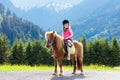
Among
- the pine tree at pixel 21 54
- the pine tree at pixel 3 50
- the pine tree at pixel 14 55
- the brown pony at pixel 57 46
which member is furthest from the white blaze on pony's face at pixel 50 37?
the pine tree at pixel 14 55

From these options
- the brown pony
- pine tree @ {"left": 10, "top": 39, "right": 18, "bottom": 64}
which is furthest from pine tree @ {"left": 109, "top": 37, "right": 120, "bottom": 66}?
the brown pony

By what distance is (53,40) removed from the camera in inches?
812

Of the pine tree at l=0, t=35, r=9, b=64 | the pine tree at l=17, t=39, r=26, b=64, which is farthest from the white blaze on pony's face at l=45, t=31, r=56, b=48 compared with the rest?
the pine tree at l=17, t=39, r=26, b=64

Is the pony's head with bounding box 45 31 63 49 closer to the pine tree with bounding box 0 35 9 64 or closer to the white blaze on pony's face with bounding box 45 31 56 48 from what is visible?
the white blaze on pony's face with bounding box 45 31 56 48

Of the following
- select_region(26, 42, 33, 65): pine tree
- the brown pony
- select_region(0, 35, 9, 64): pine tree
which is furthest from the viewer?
select_region(26, 42, 33, 65): pine tree

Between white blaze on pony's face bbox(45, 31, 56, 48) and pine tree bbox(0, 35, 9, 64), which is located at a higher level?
pine tree bbox(0, 35, 9, 64)

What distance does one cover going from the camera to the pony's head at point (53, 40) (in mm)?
20359

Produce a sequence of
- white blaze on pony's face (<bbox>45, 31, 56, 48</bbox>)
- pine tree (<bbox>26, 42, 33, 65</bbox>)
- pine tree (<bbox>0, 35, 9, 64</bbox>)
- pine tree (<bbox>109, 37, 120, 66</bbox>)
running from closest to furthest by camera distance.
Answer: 1. white blaze on pony's face (<bbox>45, 31, 56, 48</bbox>)
2. pine tree (<bbox>0, 35, 9, 64</bbox>)
3. pine tree (<bbox>109, 37, 120, 66</bbox>)
4. pine tree (<bbox>26, 42, 33, 65</bbox>)

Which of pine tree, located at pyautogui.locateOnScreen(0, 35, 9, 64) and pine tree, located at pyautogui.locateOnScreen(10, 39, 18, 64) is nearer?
pine tree, located at pyautogui.locateOnScreen(0, 35, 9, 64)

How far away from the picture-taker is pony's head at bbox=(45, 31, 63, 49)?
20.4 metres

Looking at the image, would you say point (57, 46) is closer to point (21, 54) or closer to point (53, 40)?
point (53, 40)

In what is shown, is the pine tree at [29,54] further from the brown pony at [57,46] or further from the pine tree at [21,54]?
the brown pony at [57,46]

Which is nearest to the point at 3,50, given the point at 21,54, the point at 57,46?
the point at 21,54

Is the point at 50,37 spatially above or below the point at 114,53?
below
